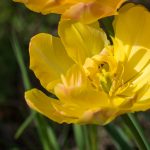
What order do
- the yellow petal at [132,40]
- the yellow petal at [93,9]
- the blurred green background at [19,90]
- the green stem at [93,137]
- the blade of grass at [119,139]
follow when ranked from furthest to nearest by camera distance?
1. the blurred green background at [19,90]
2. the blade of grass at [119,139]
3. the green stem at [93,137]
4. the yellow petal at [132,40]
5. the yellow petal at [93,9]

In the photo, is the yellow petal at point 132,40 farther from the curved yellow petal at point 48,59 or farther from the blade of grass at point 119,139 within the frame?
the blade of grass at point 119,139

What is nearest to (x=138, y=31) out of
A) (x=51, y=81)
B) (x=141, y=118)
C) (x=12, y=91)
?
(x=51, y=81)

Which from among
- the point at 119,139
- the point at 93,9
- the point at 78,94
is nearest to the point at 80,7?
the point at 93,9

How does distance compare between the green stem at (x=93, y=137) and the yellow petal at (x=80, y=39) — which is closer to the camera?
the yellow petal at (x=80, y=39)

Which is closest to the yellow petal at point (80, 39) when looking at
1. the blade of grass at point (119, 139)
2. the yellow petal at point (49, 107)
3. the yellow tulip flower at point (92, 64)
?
the yellow tulip flower at point (92, 64)

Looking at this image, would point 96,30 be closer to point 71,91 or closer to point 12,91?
point 71,91

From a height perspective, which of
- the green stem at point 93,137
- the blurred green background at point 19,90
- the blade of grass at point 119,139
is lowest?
the blurred green background at point 19,90
